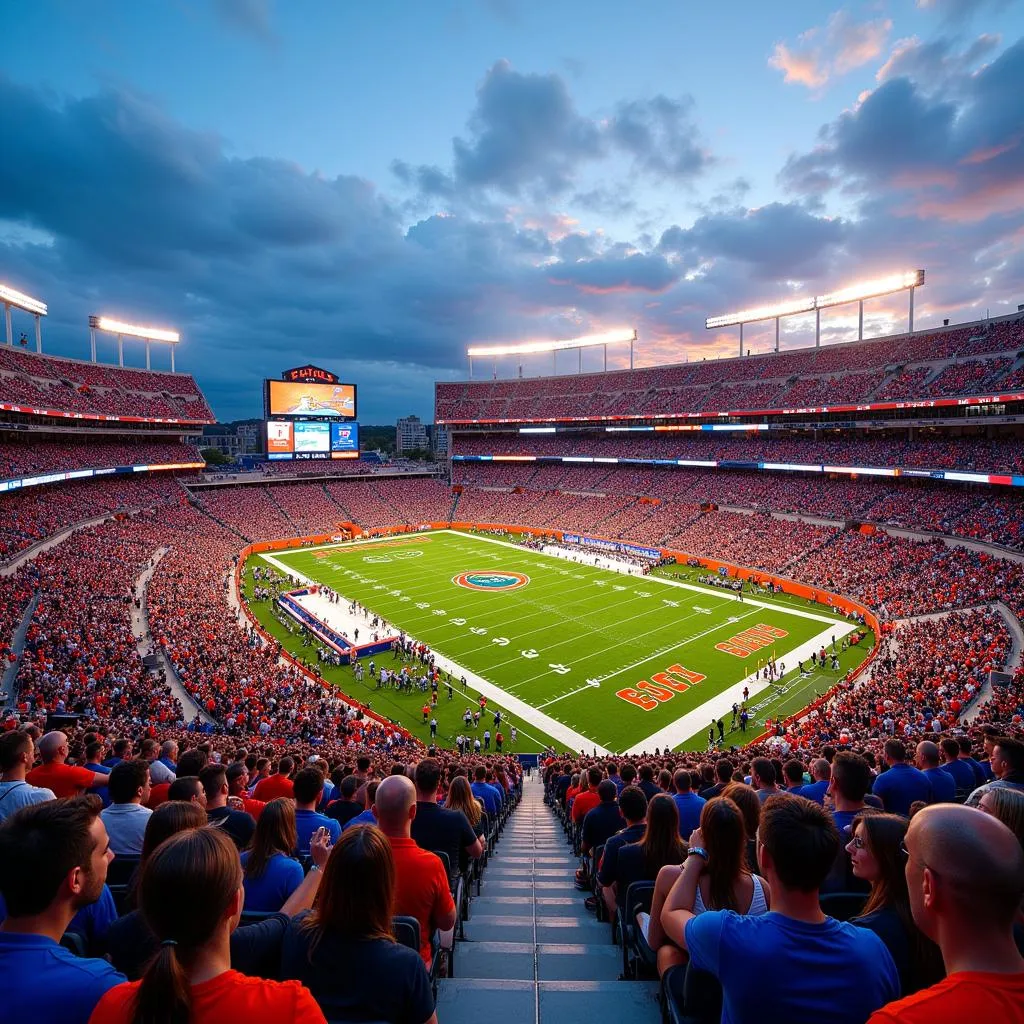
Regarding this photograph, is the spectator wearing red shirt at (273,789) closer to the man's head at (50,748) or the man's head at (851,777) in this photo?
the man's head at (50,748)

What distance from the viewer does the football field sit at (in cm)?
2178

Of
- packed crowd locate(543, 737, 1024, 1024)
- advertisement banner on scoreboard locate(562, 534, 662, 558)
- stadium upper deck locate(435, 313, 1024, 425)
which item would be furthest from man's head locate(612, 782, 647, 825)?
advertisement banner on scoreboard locate(562, 534, 662, 558)

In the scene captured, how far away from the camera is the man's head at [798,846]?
2.37m

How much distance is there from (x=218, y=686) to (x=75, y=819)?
69.3 ft

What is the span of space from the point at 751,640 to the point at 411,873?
28.3 m

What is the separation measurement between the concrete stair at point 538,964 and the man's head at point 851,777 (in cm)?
221

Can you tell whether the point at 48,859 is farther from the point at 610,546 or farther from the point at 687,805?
the point at 610,546

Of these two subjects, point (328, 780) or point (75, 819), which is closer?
point (75, 819)

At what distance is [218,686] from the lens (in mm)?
20828

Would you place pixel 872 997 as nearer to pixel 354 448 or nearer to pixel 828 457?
pixel 828 457

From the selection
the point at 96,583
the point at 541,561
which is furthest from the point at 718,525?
the point at 96,583

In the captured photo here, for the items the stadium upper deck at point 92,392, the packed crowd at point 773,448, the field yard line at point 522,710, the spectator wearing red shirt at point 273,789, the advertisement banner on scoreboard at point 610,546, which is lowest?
the field yard line at point 522,710

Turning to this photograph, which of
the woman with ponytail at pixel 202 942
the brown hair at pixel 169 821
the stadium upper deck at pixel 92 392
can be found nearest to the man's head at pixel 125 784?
the brown hair at pixel 169 821

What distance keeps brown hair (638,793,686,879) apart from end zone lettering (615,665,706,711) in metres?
18.9
